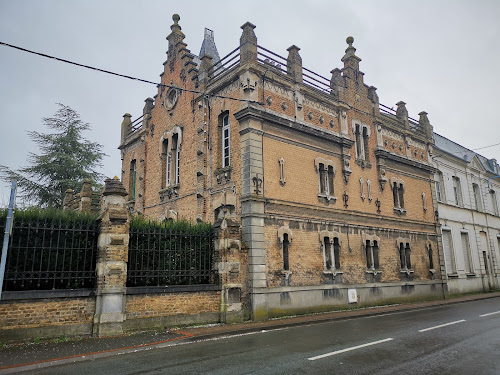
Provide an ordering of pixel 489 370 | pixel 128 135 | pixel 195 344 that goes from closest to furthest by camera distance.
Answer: pixel 489 370 < pixel 195 344 < pixel 128 135

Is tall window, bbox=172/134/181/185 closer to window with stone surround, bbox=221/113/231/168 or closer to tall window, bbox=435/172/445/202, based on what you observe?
window with stone surround, bbox=221/113/231/168

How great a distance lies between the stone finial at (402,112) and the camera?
83.1 ft

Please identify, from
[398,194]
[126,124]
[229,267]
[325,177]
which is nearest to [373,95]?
[398,194]

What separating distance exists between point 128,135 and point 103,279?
17.3 meters

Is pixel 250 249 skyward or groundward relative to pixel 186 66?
groundward

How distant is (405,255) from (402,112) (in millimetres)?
9656

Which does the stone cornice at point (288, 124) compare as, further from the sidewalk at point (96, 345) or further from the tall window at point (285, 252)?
the sidewalk at point (96, 345)

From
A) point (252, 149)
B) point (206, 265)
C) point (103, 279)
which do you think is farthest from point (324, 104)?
point (103, 279)

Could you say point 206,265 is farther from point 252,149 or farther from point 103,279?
point 252,149

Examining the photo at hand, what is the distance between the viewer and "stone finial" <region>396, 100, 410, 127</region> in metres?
25.3

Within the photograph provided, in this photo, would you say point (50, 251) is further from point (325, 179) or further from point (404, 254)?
point (404, 254)

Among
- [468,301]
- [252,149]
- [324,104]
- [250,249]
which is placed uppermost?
[324,104]

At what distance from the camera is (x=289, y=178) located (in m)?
17.0

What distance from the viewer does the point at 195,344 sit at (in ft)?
31.7
